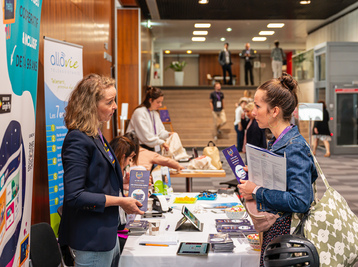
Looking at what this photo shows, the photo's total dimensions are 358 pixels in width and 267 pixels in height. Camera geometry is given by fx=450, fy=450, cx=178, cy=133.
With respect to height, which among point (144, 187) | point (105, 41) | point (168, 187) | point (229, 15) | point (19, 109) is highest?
point (229, 15)

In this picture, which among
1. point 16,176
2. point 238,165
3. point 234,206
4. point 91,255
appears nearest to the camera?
point 16,176

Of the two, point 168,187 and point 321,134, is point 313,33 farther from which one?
point 168,187

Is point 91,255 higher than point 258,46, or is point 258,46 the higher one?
point 258,46

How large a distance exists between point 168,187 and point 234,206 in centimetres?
108

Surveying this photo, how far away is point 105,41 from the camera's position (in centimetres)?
678

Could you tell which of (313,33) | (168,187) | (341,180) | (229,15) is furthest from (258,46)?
(168,187)

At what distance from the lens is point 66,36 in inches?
171

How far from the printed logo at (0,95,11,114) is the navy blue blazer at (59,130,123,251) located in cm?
32

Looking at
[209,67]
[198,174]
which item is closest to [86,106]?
[198,174]

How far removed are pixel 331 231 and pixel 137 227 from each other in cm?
139

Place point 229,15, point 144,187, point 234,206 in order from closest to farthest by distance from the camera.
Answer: point 144,187, point 234,206, point 229,15

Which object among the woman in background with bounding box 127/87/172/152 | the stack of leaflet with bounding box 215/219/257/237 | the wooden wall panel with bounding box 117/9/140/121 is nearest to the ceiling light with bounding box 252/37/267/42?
the wooden wall panel with bounding box 117/9/140/121

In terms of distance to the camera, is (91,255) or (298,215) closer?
(298,215)

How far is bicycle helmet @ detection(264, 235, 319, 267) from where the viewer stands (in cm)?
158
